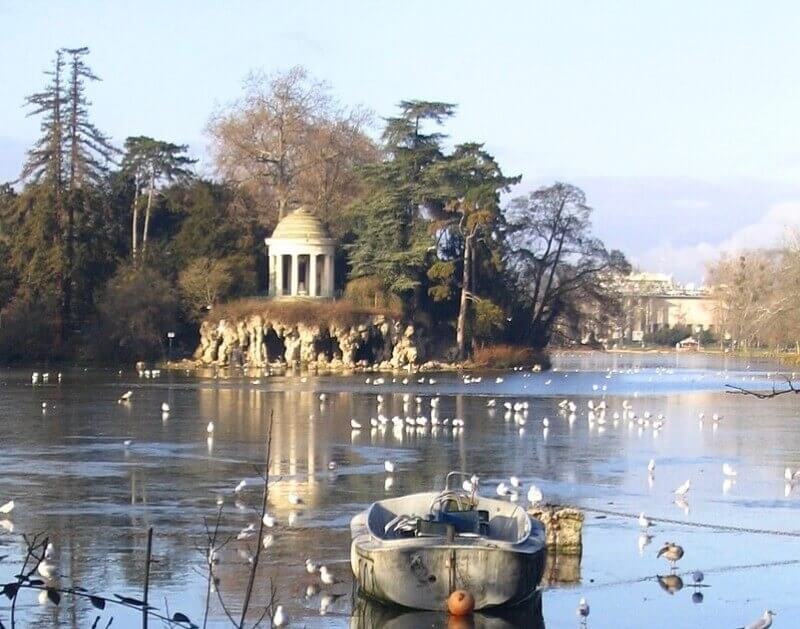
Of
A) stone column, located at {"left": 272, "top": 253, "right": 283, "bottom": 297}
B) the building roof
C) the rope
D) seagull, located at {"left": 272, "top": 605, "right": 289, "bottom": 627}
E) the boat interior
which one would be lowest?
seagull, located at {"left": 272, "top": 605, "right": 289, "bottom": 627}

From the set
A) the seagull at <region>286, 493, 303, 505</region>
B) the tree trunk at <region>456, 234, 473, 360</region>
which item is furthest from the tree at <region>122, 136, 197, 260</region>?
the seagull at <region>286, 493, 303, 505</region>

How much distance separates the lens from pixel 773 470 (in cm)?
2577

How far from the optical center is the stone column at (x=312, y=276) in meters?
72.9

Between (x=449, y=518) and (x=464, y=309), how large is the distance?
5843cm

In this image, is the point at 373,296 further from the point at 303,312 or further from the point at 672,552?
the point at 672,552

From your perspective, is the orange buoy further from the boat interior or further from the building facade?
the building facade

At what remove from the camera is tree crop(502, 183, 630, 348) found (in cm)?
7575

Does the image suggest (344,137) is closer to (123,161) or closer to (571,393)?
(123,161)

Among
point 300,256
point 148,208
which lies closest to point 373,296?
point 300,256

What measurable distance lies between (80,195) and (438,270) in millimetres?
18871

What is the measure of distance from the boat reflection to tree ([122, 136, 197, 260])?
211 ft

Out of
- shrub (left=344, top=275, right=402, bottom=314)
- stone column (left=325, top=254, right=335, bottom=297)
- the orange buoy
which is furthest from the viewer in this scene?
stone column (left=325, top=254, right=335, bottom=297)

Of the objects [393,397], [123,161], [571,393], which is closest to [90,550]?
[393,397]

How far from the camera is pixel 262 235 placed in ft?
253
